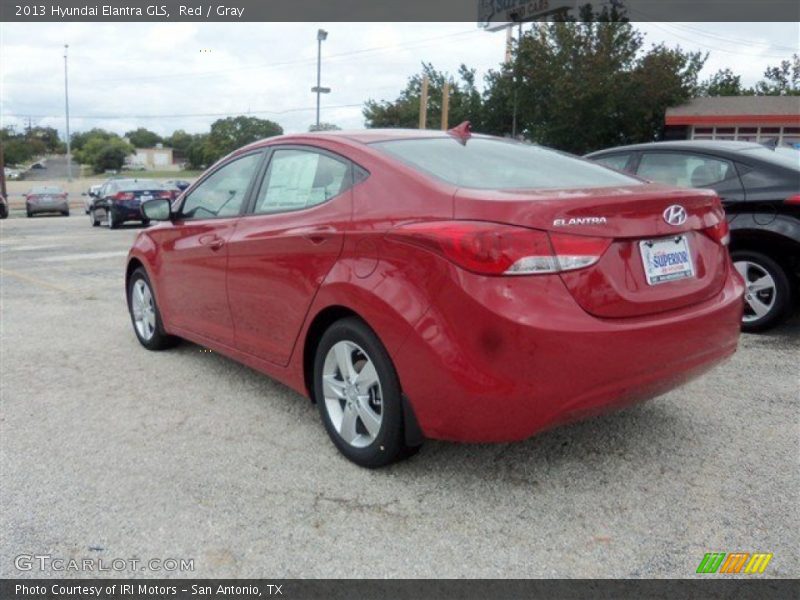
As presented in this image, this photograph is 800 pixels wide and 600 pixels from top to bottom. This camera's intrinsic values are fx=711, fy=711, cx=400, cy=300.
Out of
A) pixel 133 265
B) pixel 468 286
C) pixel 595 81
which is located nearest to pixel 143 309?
pixel 133 265

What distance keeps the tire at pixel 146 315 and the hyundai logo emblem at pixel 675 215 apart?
3.68 metres

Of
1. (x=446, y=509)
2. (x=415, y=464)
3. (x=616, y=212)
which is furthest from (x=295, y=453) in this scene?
(x=616, y=212)

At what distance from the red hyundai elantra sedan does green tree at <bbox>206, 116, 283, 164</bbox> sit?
169 ft

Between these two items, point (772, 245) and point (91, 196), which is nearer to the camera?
point (772, 245)

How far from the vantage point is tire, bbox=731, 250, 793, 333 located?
17.7ft

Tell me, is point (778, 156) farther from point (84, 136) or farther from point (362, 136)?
point (84, 136)

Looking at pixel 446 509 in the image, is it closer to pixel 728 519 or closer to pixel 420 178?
pixel 728 519

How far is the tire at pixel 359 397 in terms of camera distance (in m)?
3.04

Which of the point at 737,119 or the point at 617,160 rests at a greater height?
the point at 737,119

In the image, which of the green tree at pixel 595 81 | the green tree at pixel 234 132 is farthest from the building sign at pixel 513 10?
the green tree at pixel 234 132

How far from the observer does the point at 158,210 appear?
16.3 ft

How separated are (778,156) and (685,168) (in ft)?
2.33

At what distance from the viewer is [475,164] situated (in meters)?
3.43
